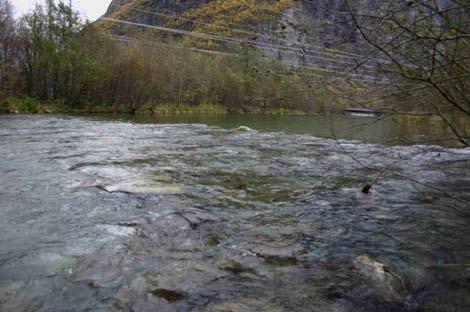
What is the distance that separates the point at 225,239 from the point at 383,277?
1395mm

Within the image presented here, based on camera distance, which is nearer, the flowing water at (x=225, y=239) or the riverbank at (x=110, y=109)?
the flowing water at (x=225, y=239)

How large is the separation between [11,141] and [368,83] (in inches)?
350

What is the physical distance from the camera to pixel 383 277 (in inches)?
122

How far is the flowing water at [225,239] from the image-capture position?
2.77 metres

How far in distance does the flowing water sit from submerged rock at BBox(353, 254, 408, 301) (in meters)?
0.01

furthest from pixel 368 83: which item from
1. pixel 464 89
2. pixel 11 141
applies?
pixel 11 141

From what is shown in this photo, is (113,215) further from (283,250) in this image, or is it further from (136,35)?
(136,35)

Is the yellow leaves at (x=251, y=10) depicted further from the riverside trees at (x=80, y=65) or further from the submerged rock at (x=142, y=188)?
the riverside trees at (x=80, y=65)

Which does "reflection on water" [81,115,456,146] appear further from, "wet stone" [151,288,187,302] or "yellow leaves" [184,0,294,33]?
"wet stone" [151,288,187,302]

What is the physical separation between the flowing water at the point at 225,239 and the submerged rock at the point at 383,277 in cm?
1

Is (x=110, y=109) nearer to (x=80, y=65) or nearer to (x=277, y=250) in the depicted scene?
(x=80, y=65)

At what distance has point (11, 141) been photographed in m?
9.80

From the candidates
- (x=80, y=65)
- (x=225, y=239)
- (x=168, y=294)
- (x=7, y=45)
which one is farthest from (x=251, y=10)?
(x=7, y=45)

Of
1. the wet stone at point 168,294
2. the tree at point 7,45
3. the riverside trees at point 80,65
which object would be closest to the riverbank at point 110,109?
the riverside trees at point 80,65
